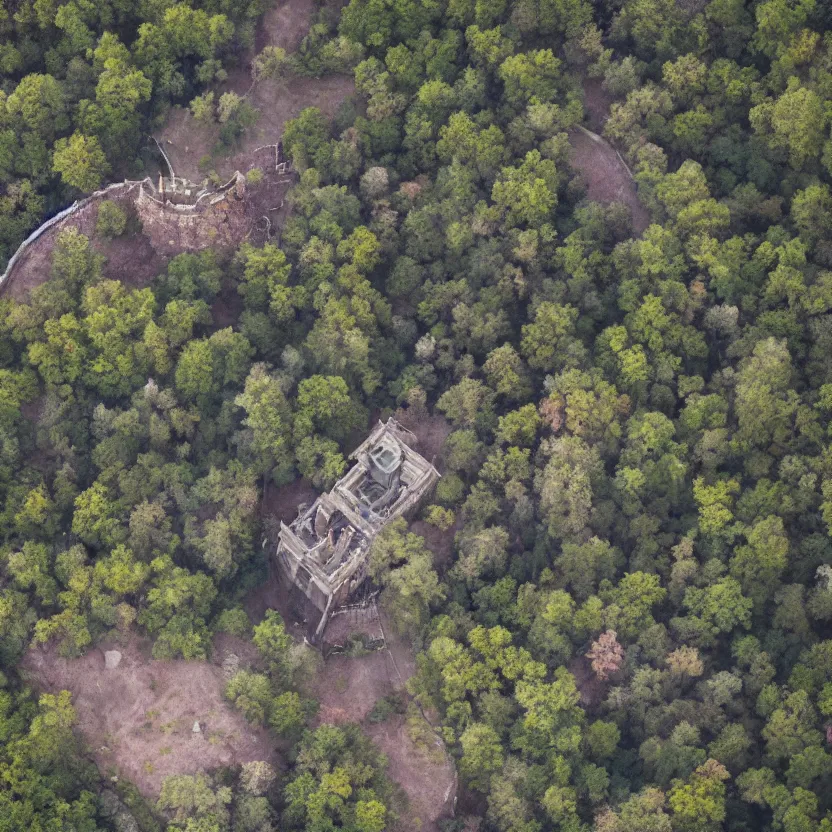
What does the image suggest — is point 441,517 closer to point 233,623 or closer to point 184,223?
point 233,623

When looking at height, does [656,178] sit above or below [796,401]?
above

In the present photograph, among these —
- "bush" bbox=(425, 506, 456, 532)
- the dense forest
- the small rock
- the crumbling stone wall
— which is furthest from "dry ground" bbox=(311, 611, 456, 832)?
the crumbling stone wall

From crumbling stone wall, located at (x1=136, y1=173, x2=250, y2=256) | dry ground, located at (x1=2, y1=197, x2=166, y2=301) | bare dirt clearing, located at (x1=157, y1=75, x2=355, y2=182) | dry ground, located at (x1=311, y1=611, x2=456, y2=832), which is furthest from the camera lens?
bare dirt clearing, located at (x1=157, y1=75, x2=355, y2=182)

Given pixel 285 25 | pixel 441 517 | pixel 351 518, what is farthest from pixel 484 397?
pixel 285 25

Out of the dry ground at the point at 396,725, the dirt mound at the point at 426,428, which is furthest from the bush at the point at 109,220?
the dry ground at the point at 396,725

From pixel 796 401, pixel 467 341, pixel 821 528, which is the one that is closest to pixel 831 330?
pixel 796 401

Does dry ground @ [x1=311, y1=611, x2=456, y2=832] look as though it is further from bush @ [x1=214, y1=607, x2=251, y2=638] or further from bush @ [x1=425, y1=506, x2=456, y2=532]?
bush @ [x1=425, y1=506, x2=456, y2=532]

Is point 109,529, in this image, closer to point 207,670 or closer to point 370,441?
point 207,670
